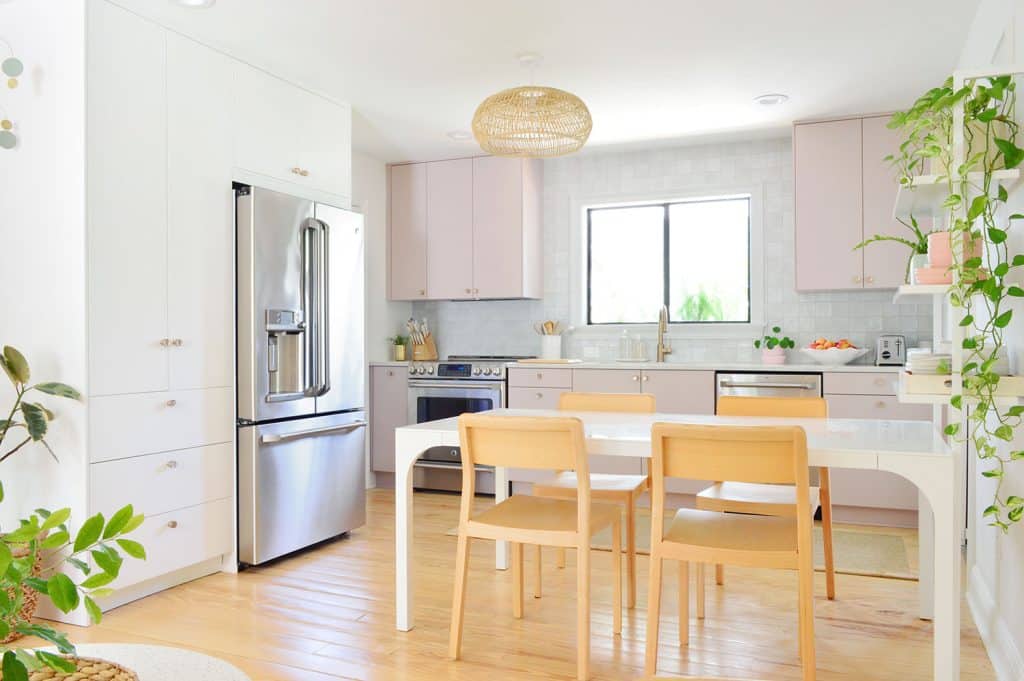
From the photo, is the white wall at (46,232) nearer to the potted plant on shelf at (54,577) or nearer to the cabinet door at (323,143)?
the cabinet door at (323,143)

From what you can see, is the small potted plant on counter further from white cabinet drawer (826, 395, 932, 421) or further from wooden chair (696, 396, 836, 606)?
wooden chair (696, 396, 836, 606)

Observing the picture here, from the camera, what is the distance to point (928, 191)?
2469 mm

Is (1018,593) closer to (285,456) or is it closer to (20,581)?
(20,581)

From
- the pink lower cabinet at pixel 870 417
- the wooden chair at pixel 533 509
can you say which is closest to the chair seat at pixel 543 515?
the wooden chair at pixel 533 509

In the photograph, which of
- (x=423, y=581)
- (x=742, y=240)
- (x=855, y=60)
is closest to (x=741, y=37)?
(x=855, y=60)

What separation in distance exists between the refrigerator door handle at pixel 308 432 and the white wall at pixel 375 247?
5.26 feet

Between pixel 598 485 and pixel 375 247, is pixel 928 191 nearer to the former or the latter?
pixel 598 485

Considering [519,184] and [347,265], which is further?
[519,184]

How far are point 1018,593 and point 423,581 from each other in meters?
2.22

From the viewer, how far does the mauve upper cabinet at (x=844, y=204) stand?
473 cm

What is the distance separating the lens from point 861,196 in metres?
4.77

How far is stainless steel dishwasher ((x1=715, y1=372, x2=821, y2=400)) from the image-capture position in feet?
15.2

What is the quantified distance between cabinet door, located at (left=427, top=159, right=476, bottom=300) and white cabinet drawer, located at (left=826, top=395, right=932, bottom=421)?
2.53m

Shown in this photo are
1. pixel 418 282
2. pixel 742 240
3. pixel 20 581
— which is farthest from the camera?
pixel 418 282
